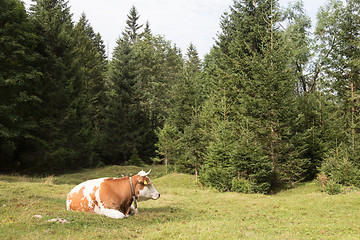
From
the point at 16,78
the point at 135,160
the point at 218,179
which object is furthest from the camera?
the point at 135,160

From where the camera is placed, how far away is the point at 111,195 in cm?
938

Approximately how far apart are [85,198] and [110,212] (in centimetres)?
111

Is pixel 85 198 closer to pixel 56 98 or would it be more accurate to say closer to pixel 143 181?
pixel 143 181

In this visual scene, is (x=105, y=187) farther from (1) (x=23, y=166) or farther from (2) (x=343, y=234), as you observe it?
(1) (x=23, y=166)

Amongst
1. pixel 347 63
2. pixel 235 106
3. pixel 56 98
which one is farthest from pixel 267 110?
pixel 56 98

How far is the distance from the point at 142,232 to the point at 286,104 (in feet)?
57.1

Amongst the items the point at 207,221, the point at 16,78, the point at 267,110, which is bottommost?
the point at 207,221

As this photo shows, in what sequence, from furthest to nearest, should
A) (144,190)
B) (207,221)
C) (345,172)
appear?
(345,172) < (144,190) < (207,221)

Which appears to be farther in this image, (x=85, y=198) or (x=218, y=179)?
(x=218, y=179)

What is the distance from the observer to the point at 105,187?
9516mm

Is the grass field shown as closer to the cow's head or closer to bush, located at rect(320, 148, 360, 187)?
the cow's head

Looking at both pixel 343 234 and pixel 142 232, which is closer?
pixel 142 232

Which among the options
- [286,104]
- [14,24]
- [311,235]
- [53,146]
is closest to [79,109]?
[53,146]

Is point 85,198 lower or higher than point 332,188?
higher
